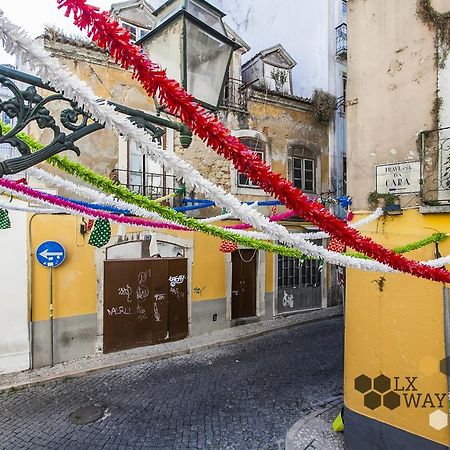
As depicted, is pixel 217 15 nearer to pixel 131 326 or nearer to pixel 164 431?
pixel 164 431

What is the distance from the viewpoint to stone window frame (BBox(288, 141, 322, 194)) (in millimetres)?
12758

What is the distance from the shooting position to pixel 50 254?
840cm

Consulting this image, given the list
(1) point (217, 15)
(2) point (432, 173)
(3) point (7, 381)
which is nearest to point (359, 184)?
(2) point (432, 173)

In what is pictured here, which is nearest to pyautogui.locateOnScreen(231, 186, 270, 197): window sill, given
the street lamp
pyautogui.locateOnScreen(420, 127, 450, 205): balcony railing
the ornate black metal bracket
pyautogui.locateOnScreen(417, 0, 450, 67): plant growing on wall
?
pyautogui.locateOnScreen(420, 127, 450, 205): balcony railing

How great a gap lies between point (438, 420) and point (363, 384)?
38.2 inches

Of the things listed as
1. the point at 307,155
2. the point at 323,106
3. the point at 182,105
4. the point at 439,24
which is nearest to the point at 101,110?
the point at 182,105

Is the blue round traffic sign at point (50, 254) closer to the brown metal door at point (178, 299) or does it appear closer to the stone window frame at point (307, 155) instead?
the brown metal door at point (178, 299)

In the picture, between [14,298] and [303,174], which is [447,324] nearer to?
[14,298]

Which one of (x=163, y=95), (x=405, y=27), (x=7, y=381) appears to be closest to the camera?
(x=163, y=95)

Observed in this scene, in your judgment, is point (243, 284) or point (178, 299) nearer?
point (178, 299)

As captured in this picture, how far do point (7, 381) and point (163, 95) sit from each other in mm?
8355

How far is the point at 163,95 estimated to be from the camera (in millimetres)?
1401

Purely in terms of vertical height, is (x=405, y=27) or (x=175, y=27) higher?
(x=405, y=27)

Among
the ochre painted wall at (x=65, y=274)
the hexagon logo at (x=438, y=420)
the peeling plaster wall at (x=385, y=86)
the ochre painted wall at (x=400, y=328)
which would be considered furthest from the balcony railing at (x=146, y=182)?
the hexagon logo at (x=438, y=420)
